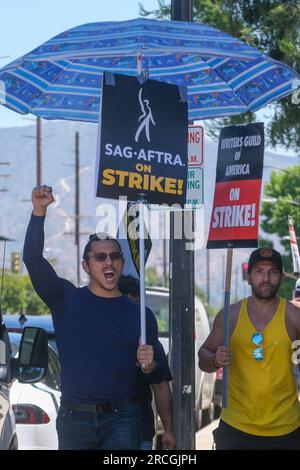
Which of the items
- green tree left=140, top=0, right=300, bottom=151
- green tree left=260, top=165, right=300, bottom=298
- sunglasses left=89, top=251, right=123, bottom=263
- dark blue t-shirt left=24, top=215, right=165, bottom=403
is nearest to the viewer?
dark blue t-shirt left=24, top=215, right=165, bottom=403

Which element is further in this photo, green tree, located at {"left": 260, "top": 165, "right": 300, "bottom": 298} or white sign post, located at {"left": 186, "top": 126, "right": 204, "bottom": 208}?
green tree, located at {"left": 260, "top": 165, "right": 300, "bottom": 298}

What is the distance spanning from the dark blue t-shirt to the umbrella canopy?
4.30 ft

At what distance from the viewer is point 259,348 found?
7.15 meters

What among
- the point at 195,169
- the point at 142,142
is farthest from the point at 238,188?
the point at 195,169

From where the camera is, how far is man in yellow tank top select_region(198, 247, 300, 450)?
23.4ft

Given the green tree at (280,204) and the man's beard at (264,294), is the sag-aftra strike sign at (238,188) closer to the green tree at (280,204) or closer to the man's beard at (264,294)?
the man's beard at (264,294)

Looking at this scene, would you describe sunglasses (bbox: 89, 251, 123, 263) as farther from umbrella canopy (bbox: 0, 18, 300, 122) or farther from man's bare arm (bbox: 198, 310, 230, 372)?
umbrella canopy (bbox: 0, 18, 300, 122)

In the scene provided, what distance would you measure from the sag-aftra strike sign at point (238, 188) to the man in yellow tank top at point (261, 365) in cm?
36

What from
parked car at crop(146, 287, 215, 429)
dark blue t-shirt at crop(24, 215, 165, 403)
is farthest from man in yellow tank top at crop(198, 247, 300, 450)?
parked car at crop(146, 287, 215, 429)

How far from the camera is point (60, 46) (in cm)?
708

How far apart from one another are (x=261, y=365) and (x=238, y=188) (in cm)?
128

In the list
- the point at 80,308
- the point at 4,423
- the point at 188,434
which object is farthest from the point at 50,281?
the point at 188,434

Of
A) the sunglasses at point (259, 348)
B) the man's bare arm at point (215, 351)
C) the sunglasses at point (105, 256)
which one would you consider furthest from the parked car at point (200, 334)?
the sunglasses at point (105, 256)

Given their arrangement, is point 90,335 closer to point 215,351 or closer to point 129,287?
point 215,351
